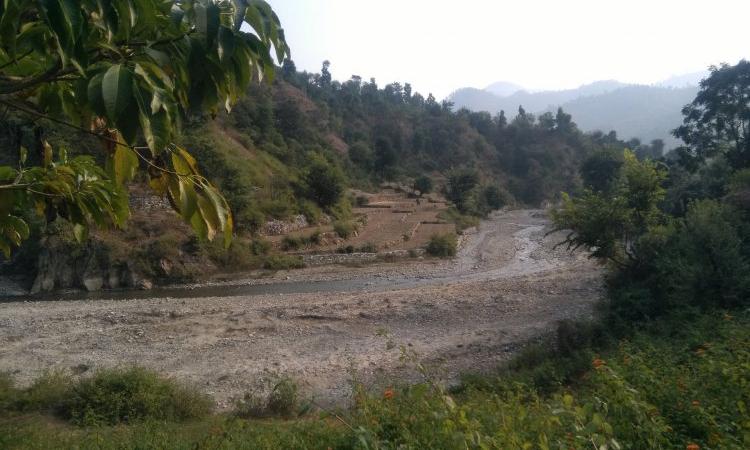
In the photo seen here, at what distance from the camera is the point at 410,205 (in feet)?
122

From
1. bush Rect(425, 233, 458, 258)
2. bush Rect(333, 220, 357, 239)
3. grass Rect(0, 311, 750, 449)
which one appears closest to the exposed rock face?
bush Rect(333, 220, 357, 239)

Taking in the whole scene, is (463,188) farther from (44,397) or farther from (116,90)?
(116,90)

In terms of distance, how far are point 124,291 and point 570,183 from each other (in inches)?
2085

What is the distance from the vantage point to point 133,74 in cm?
108

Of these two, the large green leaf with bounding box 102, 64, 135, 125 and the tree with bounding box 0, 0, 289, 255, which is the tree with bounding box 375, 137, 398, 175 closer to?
the tree with bounding box 0, 0, 289, 255

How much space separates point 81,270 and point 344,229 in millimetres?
12058

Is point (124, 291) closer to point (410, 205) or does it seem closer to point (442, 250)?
point (442, 250)

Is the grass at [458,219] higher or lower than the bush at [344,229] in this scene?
lower

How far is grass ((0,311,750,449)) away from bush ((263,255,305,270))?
14101 mm

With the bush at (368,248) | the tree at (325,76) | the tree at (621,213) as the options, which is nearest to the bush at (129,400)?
the tree at (621,213)

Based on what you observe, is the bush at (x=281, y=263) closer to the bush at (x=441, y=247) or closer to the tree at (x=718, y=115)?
the bush at (x=441, y=247)

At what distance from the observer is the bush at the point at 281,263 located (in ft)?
69.8

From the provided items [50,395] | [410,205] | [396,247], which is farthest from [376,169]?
[50,395]

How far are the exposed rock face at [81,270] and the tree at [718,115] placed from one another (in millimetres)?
23776
